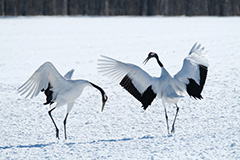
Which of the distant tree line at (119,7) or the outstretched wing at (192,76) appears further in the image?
the distant tree line at (119,7)

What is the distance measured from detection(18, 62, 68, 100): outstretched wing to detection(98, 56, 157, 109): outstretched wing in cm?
64

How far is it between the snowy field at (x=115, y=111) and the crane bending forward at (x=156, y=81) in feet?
1.88

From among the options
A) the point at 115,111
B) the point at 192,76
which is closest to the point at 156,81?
the point at 192,76

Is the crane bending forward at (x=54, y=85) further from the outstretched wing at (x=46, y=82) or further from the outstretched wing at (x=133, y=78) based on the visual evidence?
the outstretched wing at (x=133, y=78)

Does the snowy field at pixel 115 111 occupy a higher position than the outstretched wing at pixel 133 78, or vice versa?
the outstretched wing at pixel 133 78

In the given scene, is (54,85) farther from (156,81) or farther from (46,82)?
(156,81)

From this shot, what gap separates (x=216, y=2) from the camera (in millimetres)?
31094

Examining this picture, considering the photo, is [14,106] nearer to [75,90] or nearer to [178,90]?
[75,90]

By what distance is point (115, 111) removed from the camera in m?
7.57

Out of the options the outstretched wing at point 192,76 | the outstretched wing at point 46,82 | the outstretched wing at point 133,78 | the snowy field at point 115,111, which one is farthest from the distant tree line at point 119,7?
the outstretched wing at point 192,76

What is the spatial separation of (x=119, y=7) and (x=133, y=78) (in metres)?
23.9

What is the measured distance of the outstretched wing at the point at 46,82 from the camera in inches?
235

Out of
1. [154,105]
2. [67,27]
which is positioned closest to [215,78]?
[154,105]

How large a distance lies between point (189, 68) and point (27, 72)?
20.0 feet
